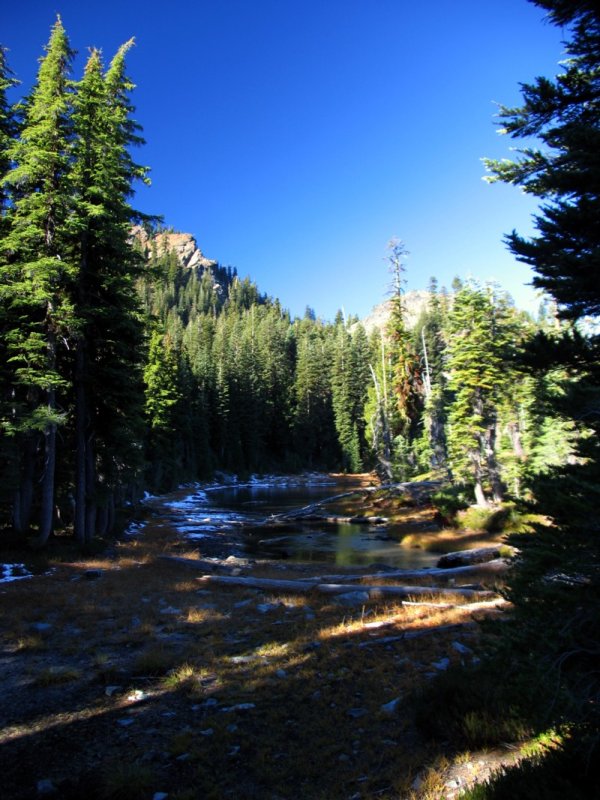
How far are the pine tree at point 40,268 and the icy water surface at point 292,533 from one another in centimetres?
1187

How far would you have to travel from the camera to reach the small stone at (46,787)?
4.56 metres

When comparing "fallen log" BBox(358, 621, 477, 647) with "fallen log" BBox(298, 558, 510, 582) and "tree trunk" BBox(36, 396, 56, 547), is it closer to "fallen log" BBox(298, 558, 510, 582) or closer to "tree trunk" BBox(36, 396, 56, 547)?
"fallen log" BBox(298, 558, 510, 582)

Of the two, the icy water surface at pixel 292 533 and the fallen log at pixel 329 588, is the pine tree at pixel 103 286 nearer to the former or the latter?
the fallen log at pixel 329 588

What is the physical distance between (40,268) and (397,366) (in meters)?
39.1

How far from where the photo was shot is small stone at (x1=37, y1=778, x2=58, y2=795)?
456 centimetres

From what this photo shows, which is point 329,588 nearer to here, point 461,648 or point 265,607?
point 265,607

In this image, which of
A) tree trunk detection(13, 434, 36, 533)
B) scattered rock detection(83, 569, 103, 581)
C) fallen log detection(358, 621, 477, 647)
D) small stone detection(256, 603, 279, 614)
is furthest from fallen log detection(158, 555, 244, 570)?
fallen log detection(358, 621, 477, 647)

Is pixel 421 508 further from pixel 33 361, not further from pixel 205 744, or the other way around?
pixel 205 744

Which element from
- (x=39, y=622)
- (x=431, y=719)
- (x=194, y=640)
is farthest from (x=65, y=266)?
(x=431, y=719)

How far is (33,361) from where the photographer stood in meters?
16.7

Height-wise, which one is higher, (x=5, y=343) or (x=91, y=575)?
(x=5, y=343)

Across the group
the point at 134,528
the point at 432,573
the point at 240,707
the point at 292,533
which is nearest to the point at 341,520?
the point at 292,533

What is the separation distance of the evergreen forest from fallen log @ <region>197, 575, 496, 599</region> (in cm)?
359

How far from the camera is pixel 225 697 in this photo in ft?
21.6
